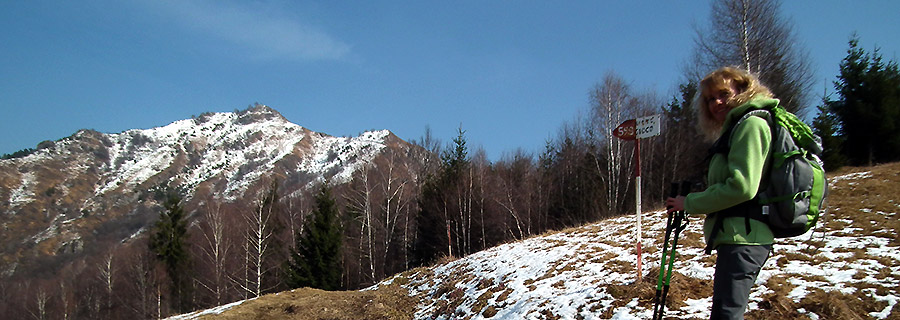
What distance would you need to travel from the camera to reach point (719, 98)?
8.07ft

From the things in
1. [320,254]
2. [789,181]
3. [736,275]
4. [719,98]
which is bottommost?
[320,254]

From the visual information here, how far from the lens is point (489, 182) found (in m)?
31.1

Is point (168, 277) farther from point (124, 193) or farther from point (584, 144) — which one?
point (124, 193)

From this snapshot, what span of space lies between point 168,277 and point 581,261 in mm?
38452

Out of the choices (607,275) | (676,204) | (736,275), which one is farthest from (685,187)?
(607,275)

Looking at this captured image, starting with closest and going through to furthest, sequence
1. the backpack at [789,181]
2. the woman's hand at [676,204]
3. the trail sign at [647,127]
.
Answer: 1. the backpack at [789,181]
2. the woman's hand at [676,204]
3. the trail sign at [647,127]

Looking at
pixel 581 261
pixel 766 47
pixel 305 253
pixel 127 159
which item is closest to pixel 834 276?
pixel 581 261

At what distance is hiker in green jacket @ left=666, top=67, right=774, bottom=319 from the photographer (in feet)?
6.79

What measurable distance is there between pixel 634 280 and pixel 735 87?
4464 millimetres

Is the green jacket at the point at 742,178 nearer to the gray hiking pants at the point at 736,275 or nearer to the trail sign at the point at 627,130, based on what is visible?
the gray hiking pants at the point at 736,275

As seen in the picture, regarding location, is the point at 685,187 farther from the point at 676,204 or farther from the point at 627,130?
the point at 627,130

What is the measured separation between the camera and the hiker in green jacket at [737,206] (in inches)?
81.5

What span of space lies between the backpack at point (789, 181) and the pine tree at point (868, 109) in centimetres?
2213

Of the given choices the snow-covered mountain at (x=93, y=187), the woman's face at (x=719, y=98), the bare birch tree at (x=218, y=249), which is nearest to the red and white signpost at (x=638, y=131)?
→ the woman's face at (x=719, y=98)
